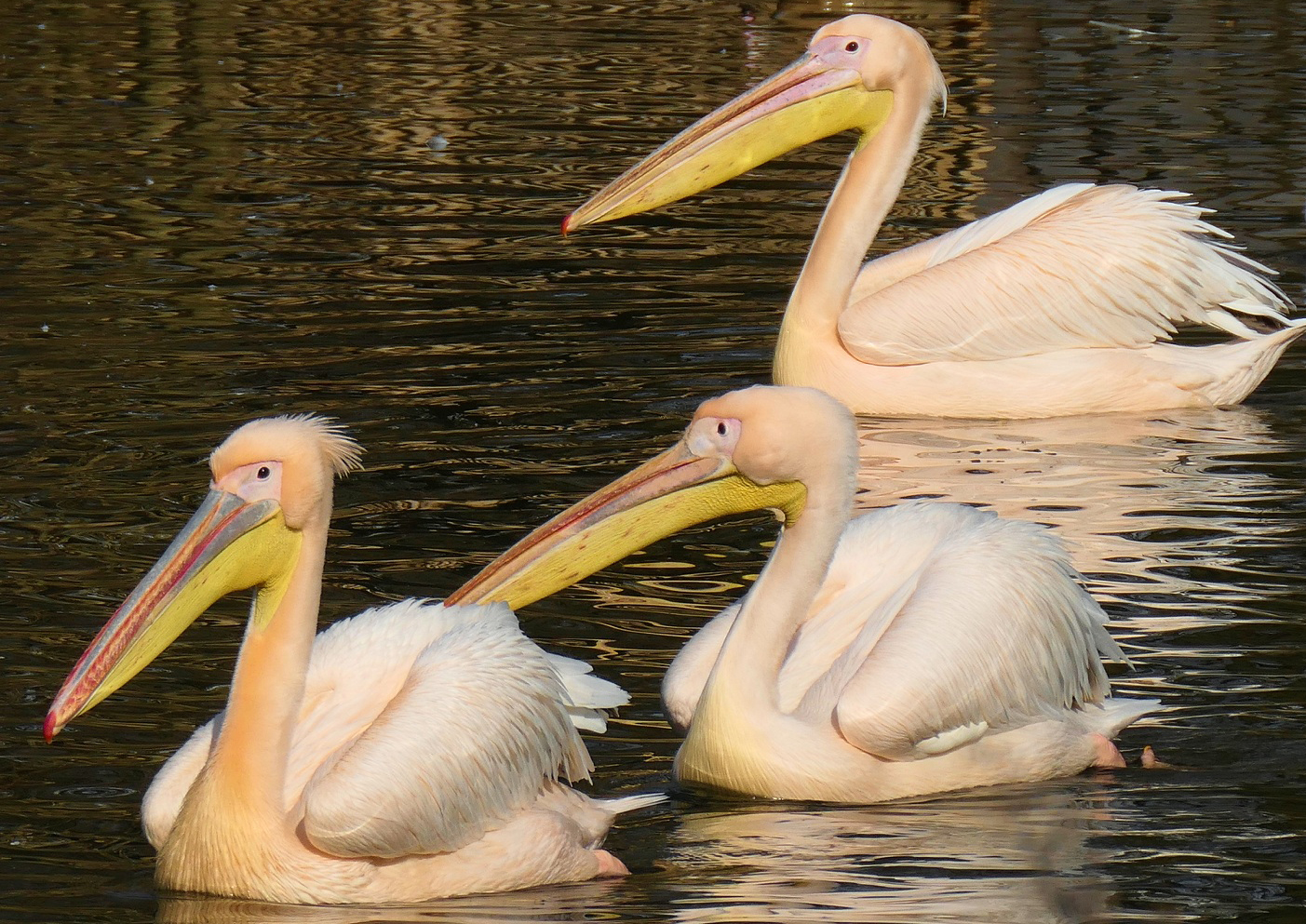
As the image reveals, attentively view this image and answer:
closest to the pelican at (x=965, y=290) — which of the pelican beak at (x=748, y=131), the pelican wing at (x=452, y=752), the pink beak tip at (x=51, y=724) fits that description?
the pelican beak at (x=748, y=131)

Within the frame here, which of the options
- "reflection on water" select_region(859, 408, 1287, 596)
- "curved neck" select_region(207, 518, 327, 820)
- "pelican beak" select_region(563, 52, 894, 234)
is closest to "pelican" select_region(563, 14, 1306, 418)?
"pelican beak" select_region(563, 52, 894, 234)

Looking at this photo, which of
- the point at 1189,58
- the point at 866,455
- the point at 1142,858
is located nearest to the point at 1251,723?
the point at 1142,858

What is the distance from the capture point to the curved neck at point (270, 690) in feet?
12.0

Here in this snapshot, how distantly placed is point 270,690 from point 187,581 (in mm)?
222

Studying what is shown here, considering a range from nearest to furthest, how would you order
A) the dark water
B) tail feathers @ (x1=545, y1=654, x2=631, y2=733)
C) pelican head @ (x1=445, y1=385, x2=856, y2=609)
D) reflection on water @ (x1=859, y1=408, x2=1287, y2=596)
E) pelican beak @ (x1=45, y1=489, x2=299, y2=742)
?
pelican beak @ (x1=45, y1=489, x2=299, y2=742) < the dark water < tail feathers @ (x1=545, y1=654, x2=631, y2=733) < pelican head @ (x1=445, y1=385, x2=856, y2=609) < reflection on water @ (x1=859, y1=408, x2=1287, y2=596)

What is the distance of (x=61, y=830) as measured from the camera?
155 inches

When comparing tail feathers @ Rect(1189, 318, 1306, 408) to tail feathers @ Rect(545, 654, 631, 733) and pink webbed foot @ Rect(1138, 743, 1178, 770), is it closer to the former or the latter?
pink webbed foot @ Rect(1138, 743, 1178, 770)

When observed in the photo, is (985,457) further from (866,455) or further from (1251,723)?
(1251,723)

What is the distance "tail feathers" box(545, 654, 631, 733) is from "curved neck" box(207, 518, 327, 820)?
0.47 meters

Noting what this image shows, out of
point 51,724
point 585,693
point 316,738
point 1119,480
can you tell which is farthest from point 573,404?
point 51,724

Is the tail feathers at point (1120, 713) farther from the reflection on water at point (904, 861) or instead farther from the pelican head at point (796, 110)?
the pelican head at point (796, 110)

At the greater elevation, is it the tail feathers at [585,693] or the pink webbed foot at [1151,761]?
the tail feathers at [585,693]

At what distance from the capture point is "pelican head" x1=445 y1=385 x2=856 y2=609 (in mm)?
4191

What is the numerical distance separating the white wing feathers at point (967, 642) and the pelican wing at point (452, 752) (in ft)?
1.82
